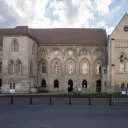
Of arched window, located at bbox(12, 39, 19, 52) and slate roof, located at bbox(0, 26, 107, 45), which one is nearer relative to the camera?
arched window, located at bbox(12, 39, 19, 52)

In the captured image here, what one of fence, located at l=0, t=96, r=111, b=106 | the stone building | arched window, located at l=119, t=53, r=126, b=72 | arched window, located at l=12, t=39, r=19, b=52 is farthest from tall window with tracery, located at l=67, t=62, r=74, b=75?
fence, located at l=0, t=96, r=111, b=106

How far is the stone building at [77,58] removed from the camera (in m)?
45.0

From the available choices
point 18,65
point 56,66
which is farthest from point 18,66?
point 56,66

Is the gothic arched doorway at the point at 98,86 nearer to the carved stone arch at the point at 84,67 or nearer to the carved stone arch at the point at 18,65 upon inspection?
the carved stone arch at the point at 84,67

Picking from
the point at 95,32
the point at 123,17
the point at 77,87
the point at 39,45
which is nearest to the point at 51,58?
the point at 39,45

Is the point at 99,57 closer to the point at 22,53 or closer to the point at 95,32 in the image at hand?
the point at 95,32

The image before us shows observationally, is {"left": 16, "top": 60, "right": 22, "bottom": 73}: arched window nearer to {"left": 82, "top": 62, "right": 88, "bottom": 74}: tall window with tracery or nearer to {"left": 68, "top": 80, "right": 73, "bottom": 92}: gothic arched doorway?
{"left": 68, "top": 80, "right": 73, "bottom": 92}: gothic arched doorway

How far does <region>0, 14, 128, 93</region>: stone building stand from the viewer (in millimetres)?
45031

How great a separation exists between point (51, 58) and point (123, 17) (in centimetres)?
1699

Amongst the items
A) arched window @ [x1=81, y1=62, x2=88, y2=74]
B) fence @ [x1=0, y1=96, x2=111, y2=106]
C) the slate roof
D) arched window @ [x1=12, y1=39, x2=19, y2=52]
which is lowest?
fence @ [x1=0, y1=96, x2=111, y2=106]

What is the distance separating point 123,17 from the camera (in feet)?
Result: 148

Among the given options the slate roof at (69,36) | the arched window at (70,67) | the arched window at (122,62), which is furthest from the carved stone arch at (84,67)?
the arched window at (122,62)

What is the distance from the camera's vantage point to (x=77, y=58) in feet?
162

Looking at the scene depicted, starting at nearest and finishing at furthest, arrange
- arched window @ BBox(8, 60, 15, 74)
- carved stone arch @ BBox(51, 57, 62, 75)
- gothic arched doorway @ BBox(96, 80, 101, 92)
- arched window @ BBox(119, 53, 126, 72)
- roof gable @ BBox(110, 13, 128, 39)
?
arched window @ BBox(8, 60, 15, 74), roof gable @ BBox(110, 13, 128, 39), arched window @ BBox(119, 53, 126, 72), gothic arched doorway @ BBox(96, 80, 101, 92), carved stone arch @ BBox(51, 57, 62, 75)
